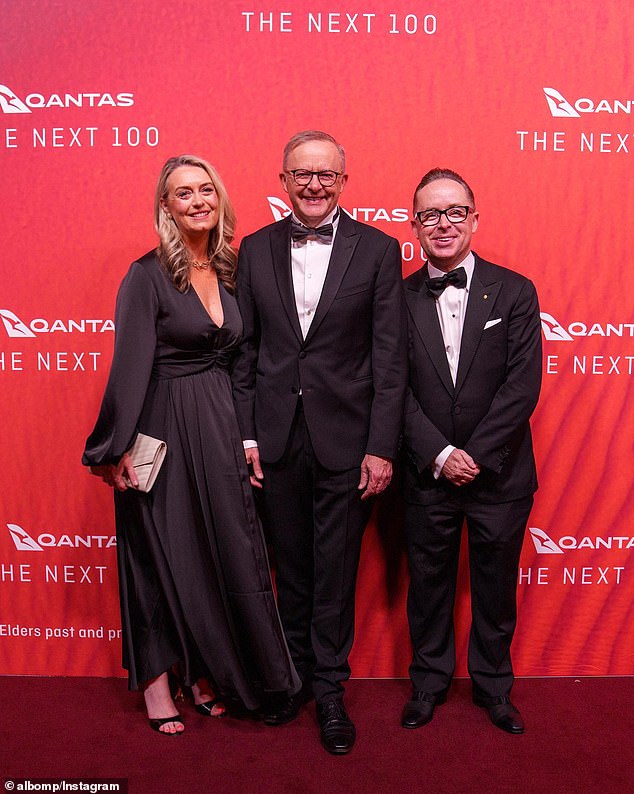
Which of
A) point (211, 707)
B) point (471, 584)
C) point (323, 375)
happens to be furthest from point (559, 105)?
point (211, 707)

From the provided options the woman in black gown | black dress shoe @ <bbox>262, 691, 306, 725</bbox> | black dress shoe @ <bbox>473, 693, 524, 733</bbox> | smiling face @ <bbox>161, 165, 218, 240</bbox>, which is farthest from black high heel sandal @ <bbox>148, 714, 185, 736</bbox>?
smiling face @ <bbox>161, 165, 218, 240</bbox>

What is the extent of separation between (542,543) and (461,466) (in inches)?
31.0

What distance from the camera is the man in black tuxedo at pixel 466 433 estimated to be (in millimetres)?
2502

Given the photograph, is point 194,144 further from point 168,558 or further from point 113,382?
point 168,558

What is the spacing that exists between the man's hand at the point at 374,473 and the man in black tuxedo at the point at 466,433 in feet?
0.41

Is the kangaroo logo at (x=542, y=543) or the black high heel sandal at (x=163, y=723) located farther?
the kangaroo logo at (x=542, y=543)

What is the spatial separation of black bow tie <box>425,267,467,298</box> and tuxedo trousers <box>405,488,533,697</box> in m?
0.69

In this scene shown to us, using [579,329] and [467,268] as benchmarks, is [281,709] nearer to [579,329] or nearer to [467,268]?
[467,268]

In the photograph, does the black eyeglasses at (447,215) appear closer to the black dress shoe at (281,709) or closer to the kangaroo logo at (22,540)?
the black dress shoe at (281,709)

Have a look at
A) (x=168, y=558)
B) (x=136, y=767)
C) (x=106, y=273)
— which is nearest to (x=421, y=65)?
(x=106, y=273)

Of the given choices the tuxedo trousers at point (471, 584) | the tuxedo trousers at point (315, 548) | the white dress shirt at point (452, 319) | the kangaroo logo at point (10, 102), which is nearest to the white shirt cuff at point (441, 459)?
the white dress shirt at point (452, 319)

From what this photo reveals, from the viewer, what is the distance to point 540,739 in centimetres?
257

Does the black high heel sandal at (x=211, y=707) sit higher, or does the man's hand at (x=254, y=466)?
the man's hand at (x=254, y=466)

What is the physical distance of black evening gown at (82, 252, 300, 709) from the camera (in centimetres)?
251
